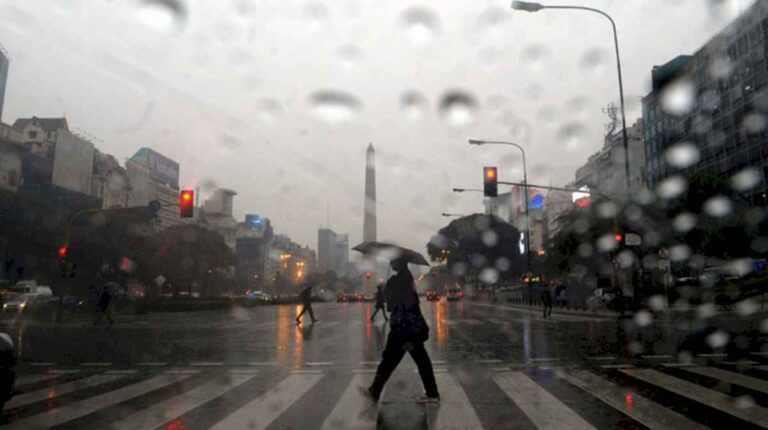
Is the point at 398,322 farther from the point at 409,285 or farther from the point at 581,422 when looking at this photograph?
the point at 581,422

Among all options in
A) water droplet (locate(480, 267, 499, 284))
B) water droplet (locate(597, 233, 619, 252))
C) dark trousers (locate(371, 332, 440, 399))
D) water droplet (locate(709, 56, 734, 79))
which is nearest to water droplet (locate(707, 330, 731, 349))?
dark trousers (locate(371, 332, 440, 399))

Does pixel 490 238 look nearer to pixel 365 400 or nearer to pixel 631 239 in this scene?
pixel 631 239

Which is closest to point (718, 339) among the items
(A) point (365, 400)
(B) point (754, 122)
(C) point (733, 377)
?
(C) point (733, 377)

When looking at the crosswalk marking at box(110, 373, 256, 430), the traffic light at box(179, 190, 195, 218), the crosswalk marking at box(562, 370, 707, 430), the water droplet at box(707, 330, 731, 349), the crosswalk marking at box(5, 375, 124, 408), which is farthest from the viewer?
the traffic light at box(179, 190, 195, 218)

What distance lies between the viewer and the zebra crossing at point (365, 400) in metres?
6.13

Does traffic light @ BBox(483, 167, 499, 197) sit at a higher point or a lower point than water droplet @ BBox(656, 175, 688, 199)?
lower

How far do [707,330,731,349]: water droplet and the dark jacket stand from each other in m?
8.18

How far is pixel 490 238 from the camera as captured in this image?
89.5 m

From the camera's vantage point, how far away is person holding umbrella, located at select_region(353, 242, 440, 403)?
279 inches

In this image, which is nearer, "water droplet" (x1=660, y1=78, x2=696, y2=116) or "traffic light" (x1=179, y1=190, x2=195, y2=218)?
"traffic light" (x1=179, y1=190, x2=195, y2=218)

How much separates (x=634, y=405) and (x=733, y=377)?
2.67 meters

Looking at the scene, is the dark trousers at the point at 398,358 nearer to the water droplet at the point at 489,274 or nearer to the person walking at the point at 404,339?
the person walking at the point at 404,339

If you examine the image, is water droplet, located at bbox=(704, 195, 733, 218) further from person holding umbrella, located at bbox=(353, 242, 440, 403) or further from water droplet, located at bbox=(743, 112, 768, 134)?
person holding umbrella, located at bbox=(353, 242, 440, 403)

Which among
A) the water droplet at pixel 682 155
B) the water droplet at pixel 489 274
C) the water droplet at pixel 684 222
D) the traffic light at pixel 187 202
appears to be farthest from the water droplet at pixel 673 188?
the water droplet at pixel 489 274
